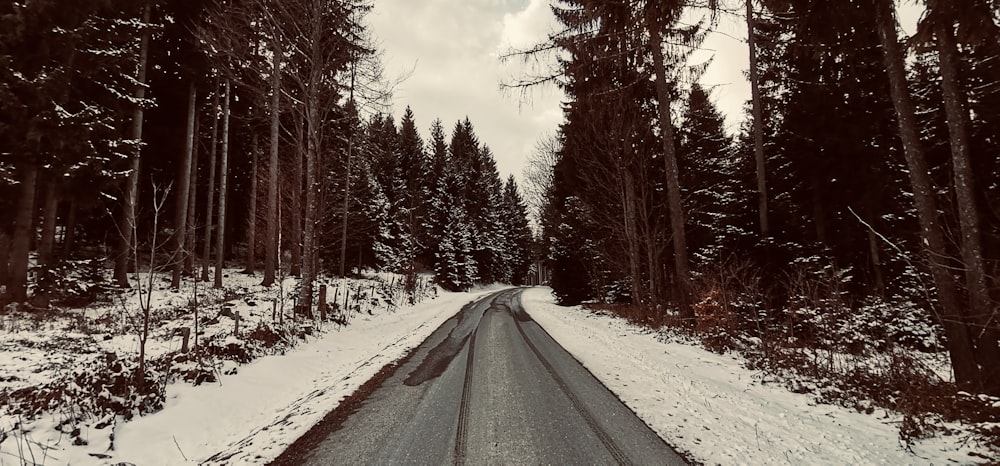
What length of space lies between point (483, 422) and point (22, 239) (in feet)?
45.5

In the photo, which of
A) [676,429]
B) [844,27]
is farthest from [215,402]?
[844,27]

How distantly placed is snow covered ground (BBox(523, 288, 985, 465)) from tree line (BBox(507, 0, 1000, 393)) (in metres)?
3.01

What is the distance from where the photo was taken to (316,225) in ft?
40.5

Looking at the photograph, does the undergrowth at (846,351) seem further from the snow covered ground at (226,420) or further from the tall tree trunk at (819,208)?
the snow covered ground at (226,420)

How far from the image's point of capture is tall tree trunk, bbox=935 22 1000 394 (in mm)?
4832

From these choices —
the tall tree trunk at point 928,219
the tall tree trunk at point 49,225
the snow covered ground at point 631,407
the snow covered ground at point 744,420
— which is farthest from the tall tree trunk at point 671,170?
the tall tree trunk at point 49,225

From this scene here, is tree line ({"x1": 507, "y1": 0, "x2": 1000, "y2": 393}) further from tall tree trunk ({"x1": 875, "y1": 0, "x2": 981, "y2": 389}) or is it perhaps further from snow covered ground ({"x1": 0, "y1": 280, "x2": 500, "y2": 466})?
snow covered ground ({"x1": 0, "y1": 280, "x2": 500, "y2": 466})

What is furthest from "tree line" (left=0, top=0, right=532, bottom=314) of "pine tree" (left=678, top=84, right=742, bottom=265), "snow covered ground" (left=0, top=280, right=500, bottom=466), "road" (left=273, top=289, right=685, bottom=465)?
"pine tree" (left=678, top=84, right=742, bottom=265)

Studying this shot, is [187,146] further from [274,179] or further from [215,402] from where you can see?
[215,402]

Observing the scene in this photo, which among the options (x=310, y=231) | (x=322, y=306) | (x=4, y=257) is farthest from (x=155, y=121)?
(x=322, y=306)

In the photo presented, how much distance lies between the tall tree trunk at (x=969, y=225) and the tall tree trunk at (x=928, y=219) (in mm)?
154

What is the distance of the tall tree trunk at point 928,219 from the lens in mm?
5160

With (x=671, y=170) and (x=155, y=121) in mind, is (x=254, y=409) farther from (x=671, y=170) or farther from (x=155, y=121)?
(x=155, y=121)

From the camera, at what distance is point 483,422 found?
4.20 metres
